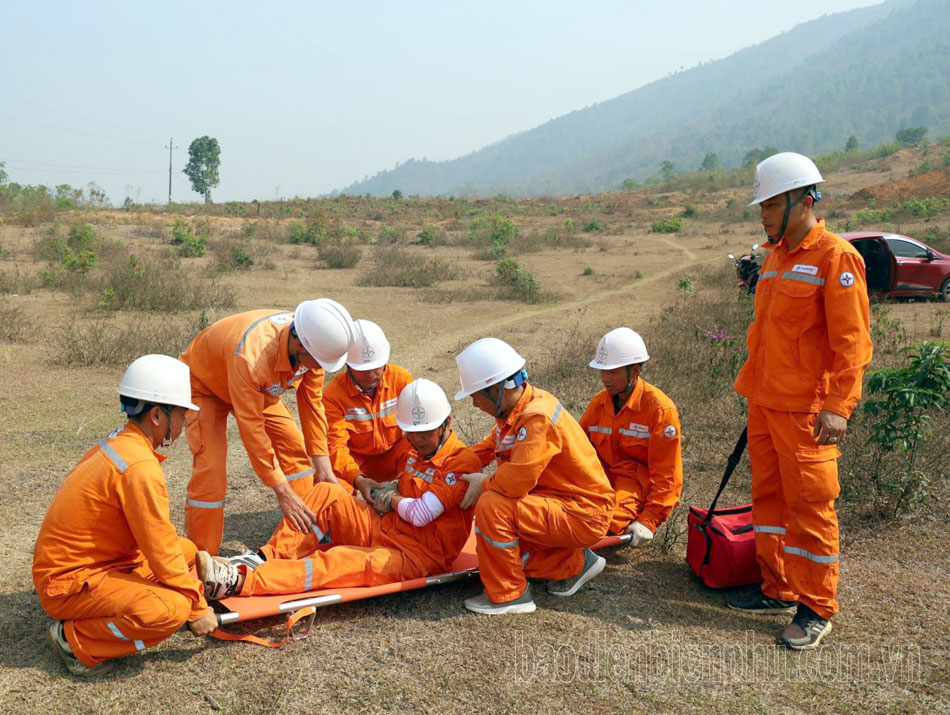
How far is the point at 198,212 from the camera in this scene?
37.0 meters

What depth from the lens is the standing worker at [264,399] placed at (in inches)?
148

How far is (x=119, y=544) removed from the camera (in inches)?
123

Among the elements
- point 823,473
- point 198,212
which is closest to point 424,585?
point 823,473

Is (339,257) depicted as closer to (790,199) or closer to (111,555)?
(111,555)

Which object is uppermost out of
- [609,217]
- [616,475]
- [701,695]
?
[609,217]

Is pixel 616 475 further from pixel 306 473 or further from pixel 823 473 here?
pixel 306 473

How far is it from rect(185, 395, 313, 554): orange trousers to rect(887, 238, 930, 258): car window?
1194 cm

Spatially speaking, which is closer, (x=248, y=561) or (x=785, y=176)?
(x=785, y=176)

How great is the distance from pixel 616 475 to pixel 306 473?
6.20 feet

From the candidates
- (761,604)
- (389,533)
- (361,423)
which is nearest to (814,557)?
(761,604)

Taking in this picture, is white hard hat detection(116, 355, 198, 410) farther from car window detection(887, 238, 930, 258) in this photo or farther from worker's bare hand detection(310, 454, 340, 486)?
car window detection(887, 238, 930, 258)

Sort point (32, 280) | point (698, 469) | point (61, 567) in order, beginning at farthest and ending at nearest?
point (32, 280), point (698, 469), point (61, 567)

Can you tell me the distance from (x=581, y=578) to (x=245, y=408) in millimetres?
2022

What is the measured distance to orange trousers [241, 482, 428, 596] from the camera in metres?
3.63
